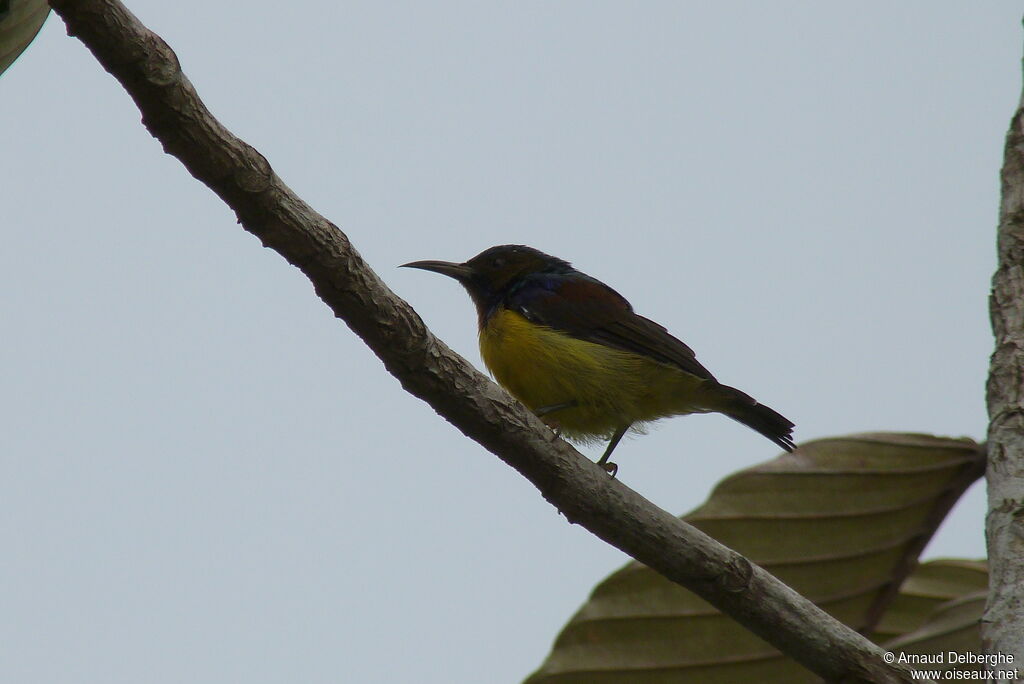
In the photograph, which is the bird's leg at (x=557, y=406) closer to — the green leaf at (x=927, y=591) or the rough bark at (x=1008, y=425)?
the green leaf at (x=927, y=591)

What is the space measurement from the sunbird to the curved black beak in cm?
3

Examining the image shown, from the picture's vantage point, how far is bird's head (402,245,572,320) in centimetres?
541

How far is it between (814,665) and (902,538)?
1405 millimetres

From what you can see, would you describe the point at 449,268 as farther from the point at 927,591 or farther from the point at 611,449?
the point at 927,591

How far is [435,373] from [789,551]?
2038 millimetres

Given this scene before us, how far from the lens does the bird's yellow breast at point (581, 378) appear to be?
4621 mm

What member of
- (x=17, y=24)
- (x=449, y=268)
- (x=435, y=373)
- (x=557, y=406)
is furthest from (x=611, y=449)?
(x=17, y=24)

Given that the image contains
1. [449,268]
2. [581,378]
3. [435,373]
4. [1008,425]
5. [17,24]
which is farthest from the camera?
[449,268]

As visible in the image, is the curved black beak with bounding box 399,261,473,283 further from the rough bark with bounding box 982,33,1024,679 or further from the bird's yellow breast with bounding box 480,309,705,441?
the rough bark with bounding box 982,33,1024,679

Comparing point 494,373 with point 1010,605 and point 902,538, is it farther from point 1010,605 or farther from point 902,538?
point 1010,605

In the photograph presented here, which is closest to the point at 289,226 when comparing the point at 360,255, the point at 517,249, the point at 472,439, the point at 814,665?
the point at 360,255

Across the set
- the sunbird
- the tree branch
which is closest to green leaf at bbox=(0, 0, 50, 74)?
the tree branch

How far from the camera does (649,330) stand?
494cm

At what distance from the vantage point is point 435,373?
279 centimetres
